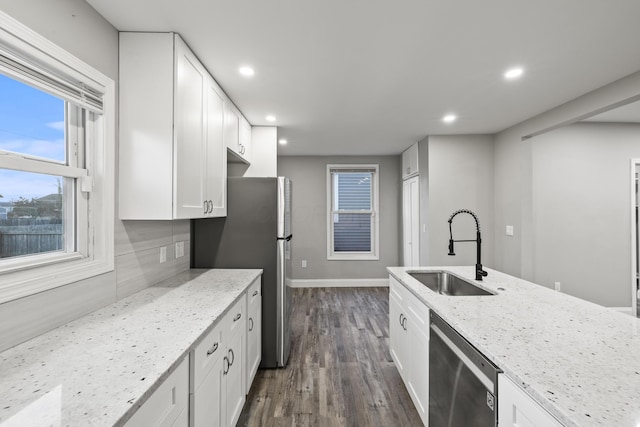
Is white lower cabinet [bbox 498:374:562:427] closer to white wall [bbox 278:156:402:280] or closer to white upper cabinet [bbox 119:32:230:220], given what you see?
white upper cabinet [bbox 119:32:230:220]

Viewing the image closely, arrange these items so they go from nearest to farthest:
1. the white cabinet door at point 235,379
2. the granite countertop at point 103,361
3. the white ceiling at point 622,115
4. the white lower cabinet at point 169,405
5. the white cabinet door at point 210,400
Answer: the granite countertop at point 103,361
the white lower cabinet at point 169,405
the white cabinet door at point 210,400
the white cabinet door at point 235,379
the white ceiling at point 622,115

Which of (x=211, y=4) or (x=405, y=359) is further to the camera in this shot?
(x=405, y=359)

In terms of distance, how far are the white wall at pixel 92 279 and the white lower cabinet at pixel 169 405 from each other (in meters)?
0.63

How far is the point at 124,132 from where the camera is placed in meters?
1.62

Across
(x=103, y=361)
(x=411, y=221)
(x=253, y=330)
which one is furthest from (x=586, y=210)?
(x=103, y=361)

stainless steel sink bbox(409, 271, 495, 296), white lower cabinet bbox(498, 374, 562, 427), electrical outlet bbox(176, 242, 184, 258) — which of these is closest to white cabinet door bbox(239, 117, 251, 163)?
electrical outlet bbox(176, 242, 184, 258)

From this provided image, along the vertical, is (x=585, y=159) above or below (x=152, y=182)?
above

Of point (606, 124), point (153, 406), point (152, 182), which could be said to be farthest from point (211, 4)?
point (606, 124)

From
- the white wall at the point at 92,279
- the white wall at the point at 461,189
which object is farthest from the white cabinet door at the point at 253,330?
the white wall at the point at 461,189

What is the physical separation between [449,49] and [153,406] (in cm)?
240

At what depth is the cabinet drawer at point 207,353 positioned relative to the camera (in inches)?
46.4

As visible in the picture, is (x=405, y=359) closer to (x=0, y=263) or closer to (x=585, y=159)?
(x=0, y=263)

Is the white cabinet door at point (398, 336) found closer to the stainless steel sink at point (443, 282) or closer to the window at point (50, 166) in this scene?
the stainless steel sink at point (443, 282)

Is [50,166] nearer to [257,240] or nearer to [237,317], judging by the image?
[237,317]
